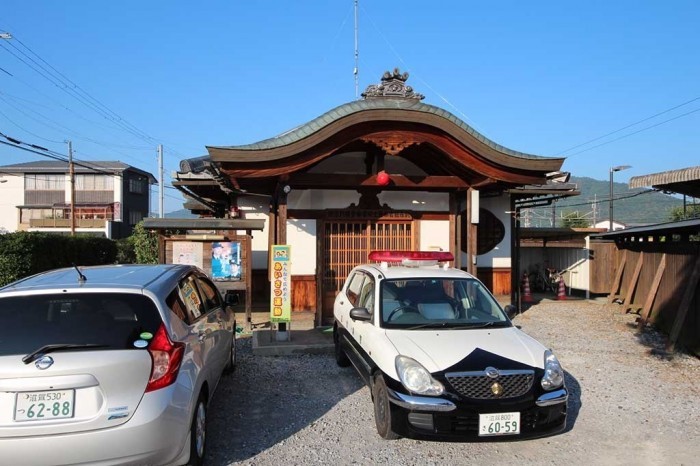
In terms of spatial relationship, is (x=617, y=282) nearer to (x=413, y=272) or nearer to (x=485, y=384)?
(x=413, y=272)

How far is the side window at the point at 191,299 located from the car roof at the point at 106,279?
0.37 ft

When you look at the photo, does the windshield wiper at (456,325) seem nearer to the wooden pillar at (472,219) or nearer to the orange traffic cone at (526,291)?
the wooden pillar at (472,219)

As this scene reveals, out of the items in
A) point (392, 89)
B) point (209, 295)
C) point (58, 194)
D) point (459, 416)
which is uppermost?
point (58, 194)

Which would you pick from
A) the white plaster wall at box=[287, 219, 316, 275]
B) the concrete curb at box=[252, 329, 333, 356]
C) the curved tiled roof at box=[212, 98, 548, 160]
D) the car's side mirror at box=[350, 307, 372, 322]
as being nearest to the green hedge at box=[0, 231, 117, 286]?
the white plaster wall at box=[287, 219, 316, 275]

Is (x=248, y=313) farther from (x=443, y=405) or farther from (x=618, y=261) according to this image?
(x=618, y=261)

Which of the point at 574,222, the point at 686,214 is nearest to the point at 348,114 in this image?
the point at 686,214

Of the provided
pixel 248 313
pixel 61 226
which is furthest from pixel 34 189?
pixel 248 313

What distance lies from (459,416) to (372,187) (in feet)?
21.9

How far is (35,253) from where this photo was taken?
45.5 ft

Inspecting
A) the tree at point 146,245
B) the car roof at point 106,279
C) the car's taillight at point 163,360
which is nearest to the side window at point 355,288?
the car roof at point 106,279

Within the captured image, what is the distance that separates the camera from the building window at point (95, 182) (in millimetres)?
48250

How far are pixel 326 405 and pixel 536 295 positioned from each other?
11.6 metres

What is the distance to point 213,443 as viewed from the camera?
445 cm

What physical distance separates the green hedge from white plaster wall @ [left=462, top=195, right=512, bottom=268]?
9.53 metres
